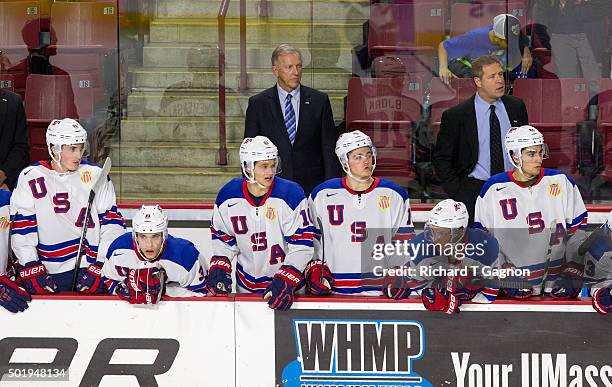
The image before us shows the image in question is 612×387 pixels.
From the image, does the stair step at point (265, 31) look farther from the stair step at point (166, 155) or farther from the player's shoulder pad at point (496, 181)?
the player's shoulder pad at point (496, 181)

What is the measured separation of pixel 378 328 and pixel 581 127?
Result: 234 centimetres

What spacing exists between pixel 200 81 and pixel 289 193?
157 cm

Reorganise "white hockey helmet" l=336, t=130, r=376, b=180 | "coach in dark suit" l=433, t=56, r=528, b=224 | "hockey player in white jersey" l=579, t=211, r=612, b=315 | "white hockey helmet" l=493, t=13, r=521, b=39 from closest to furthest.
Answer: "hockey player in white jersey" l=579, t=211, r=612, b=315, "white hockey helmet" l=336, t=130, r=376, b=180, "coach in dark suit" l=433, t=56, r=528, b=224, "white hockey helmet" l=493, t=13, r=521, b=39

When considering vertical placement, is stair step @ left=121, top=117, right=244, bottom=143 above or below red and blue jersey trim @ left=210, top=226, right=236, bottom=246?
above

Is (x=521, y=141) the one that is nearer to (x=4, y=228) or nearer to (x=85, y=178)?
(x=85, y=178)

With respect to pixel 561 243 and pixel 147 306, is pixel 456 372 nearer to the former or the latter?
pixel 561 243

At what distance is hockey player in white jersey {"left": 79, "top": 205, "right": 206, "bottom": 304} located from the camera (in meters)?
5.11

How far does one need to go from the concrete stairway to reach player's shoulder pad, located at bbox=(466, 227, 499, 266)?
1571 mm

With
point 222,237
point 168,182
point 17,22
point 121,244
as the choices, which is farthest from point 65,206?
point 17,22

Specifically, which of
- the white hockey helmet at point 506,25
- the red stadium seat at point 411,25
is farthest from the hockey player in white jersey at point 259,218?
the white hockey helmet at point 506,25

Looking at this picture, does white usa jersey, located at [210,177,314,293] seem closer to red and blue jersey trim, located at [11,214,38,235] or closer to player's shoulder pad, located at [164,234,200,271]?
player's shoulder pad, located at [164,234,200,271]

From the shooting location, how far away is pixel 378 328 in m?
4.86

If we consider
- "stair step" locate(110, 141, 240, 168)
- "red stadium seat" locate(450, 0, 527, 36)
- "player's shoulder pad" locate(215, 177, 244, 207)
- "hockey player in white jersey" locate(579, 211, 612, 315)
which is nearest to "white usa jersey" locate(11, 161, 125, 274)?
"player's shoulder pad" locate(215, 177, 244, 207)

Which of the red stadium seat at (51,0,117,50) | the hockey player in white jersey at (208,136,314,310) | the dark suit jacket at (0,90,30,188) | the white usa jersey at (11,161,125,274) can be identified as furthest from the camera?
the red stadium seat at (51,0,117,50)
